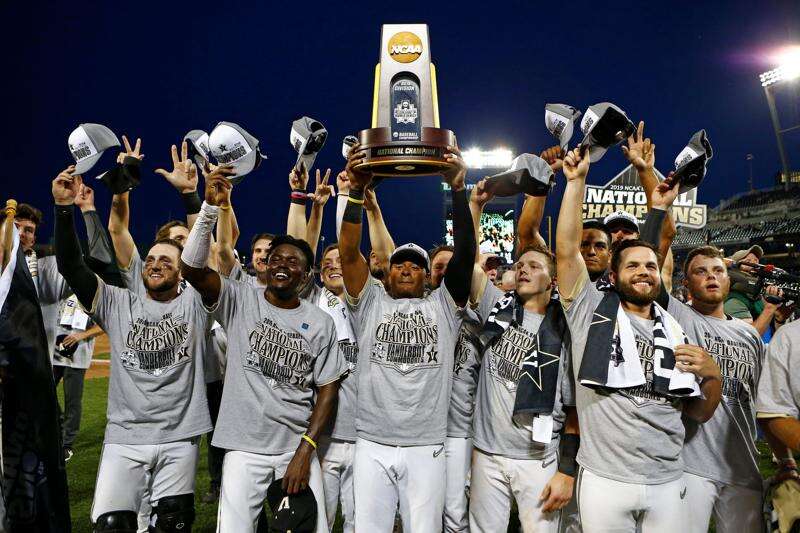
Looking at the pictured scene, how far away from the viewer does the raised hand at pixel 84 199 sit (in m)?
3.94

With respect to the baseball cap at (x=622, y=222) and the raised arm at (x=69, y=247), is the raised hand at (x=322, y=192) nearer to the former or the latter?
the raised arm at (x=69, y=247)

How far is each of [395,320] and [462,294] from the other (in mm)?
454

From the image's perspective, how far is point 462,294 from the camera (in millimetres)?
3635

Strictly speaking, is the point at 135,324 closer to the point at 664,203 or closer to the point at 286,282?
the point at 286,282

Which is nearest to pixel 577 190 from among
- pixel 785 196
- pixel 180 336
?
pixel 180 336

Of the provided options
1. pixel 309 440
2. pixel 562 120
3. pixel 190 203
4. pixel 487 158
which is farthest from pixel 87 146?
pixel 487 158

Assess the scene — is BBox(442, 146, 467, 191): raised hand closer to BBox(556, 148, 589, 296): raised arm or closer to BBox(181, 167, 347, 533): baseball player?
BBox(556, 148, 589, 296): raised arm

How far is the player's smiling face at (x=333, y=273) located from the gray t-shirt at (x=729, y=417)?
8.11 ft

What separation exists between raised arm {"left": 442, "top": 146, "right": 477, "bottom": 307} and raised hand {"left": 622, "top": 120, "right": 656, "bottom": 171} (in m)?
1.23

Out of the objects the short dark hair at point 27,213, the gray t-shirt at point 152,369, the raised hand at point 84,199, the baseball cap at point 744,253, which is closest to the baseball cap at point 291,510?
the gray t-shirt at point 152,369

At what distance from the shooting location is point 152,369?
3.46 m

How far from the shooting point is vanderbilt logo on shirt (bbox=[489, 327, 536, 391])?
3568 mm

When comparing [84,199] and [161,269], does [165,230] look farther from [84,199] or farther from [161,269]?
[161,269]

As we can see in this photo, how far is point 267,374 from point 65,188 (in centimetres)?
164
